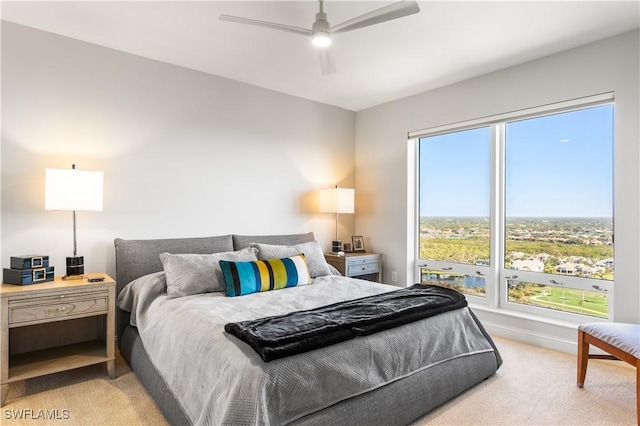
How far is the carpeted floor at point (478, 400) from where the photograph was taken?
212cm

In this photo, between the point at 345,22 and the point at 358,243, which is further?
the point at 358,243

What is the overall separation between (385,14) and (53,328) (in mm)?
3263

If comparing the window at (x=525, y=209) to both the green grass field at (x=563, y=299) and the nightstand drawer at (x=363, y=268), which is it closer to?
the green grass field at (x=563, y=299)

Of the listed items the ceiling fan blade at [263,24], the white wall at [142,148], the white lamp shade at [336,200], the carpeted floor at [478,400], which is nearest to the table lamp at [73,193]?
the white wall at [142,148]

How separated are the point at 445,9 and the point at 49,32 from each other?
9.88 ft

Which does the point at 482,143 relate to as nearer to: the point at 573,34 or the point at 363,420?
the point at 573,34

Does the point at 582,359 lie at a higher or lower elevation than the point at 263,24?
lower

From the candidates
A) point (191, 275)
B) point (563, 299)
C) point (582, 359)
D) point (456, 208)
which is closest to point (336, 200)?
point (456, 208)

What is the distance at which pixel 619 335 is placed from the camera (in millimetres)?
2285

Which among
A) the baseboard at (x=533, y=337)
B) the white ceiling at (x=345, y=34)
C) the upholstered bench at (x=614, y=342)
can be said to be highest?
the white ceiling at (x=345, y=34)

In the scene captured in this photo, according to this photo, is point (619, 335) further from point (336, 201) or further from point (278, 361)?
point (336, 201)

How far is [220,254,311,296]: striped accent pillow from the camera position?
275 centimetres

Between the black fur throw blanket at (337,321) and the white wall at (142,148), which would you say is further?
the white wall at (142,148)

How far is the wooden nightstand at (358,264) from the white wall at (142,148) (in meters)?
0.57
